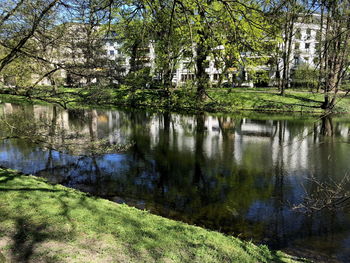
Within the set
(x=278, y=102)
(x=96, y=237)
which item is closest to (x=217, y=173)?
(x=96, y=237)

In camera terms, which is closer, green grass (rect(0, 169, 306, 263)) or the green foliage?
green grass (rect(0, 169, 306, 263))

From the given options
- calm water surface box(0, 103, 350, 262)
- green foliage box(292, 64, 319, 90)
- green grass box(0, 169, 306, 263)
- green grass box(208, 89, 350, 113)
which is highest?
green foliage box(292, 64, 319, 90)

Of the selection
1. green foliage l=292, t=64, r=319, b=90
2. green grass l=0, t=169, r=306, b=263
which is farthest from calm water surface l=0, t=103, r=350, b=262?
green grass l=0, t=169, r=306, b=263

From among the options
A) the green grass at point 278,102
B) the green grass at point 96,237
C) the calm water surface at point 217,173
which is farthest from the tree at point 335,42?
the green grass at point 278,102

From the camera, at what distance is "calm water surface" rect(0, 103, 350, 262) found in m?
8.95

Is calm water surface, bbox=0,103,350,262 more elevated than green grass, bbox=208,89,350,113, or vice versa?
green grass, bbox=208,89,350,113

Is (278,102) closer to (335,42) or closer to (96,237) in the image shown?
(335,42)

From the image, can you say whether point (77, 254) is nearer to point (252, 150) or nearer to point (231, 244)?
point (231, 244)

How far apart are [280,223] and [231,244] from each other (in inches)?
113

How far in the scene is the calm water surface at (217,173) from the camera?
895 cm

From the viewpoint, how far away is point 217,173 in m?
13.7

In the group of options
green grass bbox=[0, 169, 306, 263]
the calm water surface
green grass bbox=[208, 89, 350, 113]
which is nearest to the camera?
green grass bbox=[0, 169, 306, 263]

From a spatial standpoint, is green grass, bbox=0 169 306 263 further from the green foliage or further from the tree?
the green foliage

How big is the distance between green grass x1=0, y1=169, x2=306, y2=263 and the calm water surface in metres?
1.76
